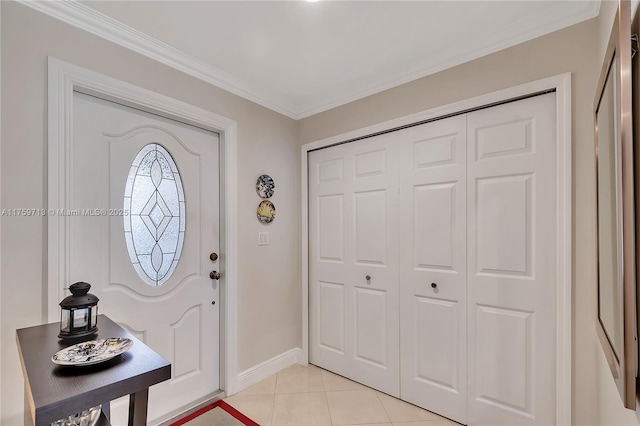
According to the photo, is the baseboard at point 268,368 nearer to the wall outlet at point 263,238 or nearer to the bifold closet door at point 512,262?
the wall outlet at point 263,238

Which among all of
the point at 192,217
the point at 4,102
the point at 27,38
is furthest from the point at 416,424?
the point at 27,38

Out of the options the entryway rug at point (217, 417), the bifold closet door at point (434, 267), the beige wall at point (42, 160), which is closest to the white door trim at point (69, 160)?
the beige wall at point (42, 160)

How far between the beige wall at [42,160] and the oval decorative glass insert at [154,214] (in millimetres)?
431

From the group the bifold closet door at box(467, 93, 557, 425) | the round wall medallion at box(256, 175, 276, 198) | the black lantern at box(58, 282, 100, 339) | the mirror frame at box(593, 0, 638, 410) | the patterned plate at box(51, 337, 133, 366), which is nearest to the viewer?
the mirror frame at box(593, 0, 638, 410)

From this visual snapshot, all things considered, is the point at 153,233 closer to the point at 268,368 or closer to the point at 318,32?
the point at 268,368

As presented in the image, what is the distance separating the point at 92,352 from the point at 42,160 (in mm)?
1062

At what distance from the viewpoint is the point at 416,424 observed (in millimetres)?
1998

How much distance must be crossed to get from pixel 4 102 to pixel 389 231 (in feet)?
7.44

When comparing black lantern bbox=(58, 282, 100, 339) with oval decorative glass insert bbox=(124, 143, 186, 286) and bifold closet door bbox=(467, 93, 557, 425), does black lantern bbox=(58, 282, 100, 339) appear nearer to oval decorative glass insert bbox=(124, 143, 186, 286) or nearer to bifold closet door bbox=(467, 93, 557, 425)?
oval decorative glass insert bbox=(124, 143, 186, 286)

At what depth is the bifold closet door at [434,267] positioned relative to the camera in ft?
6.63

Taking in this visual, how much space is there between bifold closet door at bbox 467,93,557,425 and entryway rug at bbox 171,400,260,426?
4.84 ft

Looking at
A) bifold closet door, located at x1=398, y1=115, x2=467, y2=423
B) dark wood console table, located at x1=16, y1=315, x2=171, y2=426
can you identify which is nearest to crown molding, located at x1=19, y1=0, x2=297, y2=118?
bifold closet door, located at x1=398, y1=115, x2=467, y2=423

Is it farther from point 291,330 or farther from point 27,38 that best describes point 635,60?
point 291,330

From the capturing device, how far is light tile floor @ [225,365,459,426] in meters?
2.04
